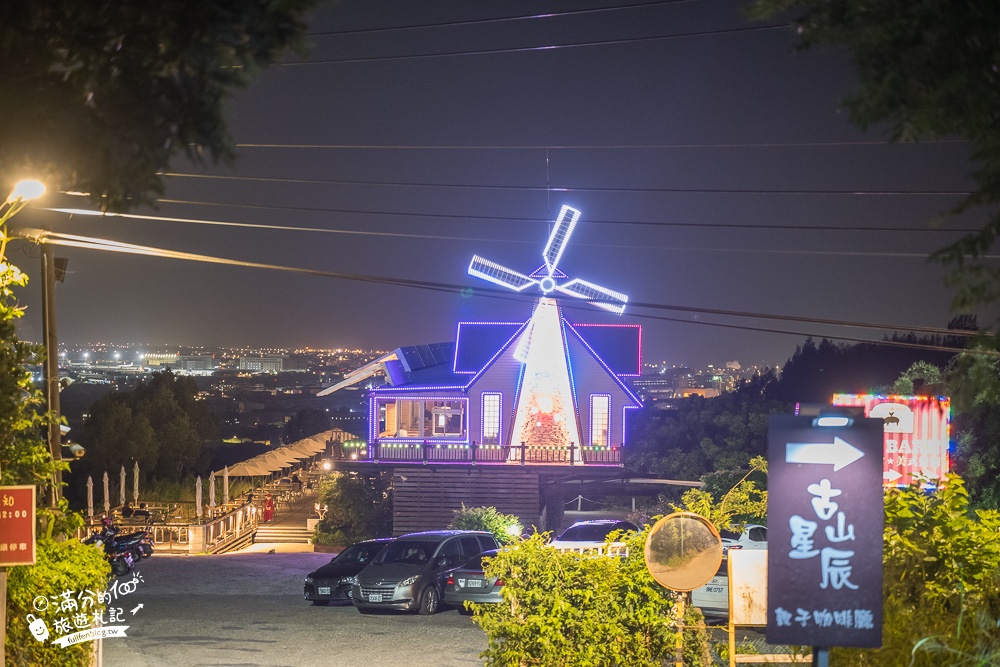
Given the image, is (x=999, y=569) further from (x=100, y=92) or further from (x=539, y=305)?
(x=539, y=305)

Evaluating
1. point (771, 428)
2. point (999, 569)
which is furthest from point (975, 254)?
point (999, 569)

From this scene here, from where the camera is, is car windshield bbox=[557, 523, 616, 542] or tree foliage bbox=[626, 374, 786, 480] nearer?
car windshield bbox=[557, 523, 616, 542]

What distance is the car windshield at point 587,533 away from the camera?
81.6ft

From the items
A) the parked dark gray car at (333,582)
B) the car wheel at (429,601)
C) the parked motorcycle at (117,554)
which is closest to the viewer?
the car wheel at (429,601)

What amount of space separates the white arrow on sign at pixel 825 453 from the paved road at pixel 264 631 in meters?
8.82

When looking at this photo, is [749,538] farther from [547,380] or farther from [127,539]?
[547,380]

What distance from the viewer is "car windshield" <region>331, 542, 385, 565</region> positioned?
23953 mm

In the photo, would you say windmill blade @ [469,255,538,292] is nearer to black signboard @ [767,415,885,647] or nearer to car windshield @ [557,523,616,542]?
car windshield @ [557,523,616,542]

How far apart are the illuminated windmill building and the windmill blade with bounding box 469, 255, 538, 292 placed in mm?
42

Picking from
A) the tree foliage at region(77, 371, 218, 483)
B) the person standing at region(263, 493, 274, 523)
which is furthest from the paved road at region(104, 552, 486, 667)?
the tree foliage at region(77, 371, 218, 483)

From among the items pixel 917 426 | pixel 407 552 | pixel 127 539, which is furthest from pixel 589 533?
pixel 917 426

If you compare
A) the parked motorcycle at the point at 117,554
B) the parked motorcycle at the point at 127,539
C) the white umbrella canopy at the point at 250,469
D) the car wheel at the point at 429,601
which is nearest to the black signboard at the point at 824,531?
the car wheel at the point at 429,601

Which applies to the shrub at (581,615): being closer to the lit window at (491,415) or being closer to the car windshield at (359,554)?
the car windshield at (359,554)

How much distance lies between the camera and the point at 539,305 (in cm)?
4409
